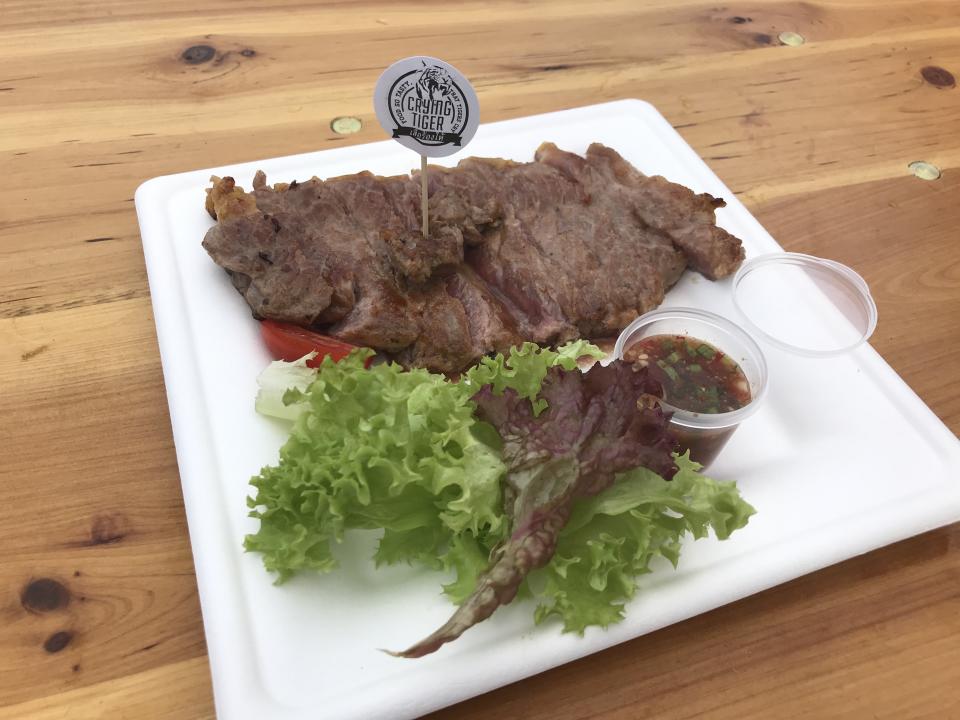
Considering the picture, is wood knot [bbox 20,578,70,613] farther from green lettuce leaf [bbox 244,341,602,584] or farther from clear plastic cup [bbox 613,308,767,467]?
clear plastic cup [bbox 613,308,767,467]

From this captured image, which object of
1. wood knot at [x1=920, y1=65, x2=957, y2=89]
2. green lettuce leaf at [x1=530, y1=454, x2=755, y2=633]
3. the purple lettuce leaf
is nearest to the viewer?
the purple lettuce leaf

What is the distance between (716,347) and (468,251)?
0.94 meters

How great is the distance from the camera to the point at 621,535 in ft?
6.55

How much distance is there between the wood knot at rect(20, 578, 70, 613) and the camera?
201 cm

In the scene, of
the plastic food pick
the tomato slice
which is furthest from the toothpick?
the tomato slice

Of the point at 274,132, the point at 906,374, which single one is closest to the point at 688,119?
the point at 906,374

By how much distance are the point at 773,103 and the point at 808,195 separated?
→ 0.76 m

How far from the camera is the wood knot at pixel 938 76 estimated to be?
442 cm

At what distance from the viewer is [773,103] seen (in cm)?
414

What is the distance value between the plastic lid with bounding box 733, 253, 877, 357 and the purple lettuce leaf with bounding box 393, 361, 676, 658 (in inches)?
38.8

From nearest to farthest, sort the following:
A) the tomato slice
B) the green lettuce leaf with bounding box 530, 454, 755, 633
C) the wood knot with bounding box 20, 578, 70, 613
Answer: the green lettuce leaf with bounding box 530, 454, 755, 633 → the wood knot with bounding box 20, 578, 70, 613 → the tomato slice

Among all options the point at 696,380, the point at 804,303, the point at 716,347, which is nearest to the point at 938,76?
the point at 804,303

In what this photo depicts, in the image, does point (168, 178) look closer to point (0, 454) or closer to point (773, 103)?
point (0, 454)

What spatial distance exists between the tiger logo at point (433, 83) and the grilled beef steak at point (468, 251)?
17.6 inches
